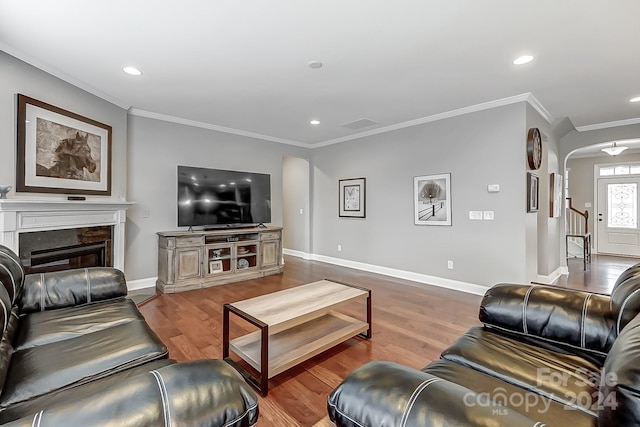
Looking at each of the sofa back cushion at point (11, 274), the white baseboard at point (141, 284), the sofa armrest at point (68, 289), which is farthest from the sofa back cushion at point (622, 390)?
the white baseboard at point (141, 284)

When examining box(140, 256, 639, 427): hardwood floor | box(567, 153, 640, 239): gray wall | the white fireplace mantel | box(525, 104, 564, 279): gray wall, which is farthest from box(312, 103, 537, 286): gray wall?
box(567, 153, 640, 239): gray wall

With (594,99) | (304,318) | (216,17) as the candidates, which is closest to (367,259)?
(304,318)

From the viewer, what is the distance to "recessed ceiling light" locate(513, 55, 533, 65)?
2689mm

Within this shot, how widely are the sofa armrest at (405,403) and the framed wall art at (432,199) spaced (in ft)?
12.5

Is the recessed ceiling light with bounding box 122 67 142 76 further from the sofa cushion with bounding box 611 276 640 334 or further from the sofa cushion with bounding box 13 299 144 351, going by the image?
the sofa cushion with bounding box 611 276 640 334

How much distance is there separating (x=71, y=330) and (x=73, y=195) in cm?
225

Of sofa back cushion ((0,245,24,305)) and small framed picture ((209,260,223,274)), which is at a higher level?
sofa back cushion ((0,245,24,305))

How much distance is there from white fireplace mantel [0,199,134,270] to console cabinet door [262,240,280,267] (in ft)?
6.62

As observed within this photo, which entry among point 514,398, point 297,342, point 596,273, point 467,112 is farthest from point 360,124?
point 596,273

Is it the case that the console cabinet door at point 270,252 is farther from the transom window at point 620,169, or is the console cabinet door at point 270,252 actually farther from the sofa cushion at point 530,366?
the transom window at point 620,169

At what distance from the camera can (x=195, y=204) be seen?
15.0 feet

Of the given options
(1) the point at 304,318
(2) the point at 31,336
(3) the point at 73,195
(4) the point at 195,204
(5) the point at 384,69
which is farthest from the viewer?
(4) the point at 195,204

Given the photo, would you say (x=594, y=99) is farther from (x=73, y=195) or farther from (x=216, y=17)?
(x=73, y=195)

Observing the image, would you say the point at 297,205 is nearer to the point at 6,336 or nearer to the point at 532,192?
the point at 532,192
